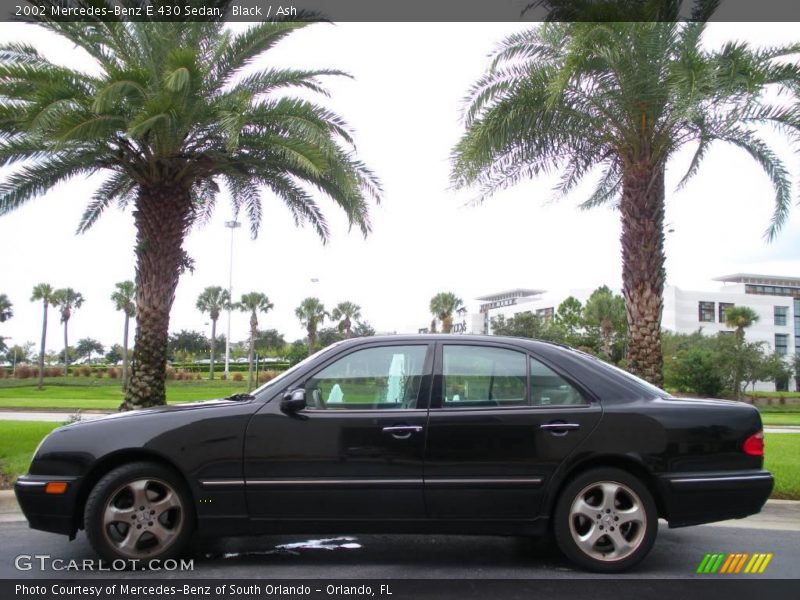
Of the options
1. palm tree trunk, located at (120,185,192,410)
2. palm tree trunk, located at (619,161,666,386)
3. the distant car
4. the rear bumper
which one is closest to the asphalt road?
the distant car

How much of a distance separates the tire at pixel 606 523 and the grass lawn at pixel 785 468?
3598mm

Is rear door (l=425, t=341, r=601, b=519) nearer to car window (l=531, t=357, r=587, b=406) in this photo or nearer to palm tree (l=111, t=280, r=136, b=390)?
car window (l=531, t=357, r=587, b=406)

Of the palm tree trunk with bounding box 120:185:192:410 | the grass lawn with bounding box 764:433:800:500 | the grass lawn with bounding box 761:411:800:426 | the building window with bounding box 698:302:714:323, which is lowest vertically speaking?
the grass lawn with bounding box 761:411:800:426

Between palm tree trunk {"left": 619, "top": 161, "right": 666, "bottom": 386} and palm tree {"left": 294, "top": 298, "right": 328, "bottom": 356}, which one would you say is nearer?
palm tree trunk {"left": 619, "top": 161, "right": 666, "bottom": 386}

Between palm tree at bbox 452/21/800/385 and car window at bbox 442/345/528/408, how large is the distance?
5514mm

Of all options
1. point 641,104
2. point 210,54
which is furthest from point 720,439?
point 210,54

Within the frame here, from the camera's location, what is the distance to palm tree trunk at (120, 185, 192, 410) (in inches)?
444

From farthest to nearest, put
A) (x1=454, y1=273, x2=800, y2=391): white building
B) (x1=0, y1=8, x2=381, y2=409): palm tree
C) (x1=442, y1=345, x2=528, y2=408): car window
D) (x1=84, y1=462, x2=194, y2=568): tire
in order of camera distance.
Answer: (x1=454, y1=273, x2=800, y2=391): white building < (x1=0, y1=8, x2=381, y2=409): palm tree < (x1=442, y1=345, x2=528, y2=408): car window < (x1=84, y1=462, x2=194, y2=568): tire

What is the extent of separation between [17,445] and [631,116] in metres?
10.2

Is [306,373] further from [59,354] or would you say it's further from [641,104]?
[59,354]

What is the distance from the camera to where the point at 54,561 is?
479cm

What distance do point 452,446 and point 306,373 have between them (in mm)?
1100

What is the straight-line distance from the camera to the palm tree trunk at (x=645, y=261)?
1073cm

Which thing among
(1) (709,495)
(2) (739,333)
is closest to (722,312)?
(2) (739,333)
